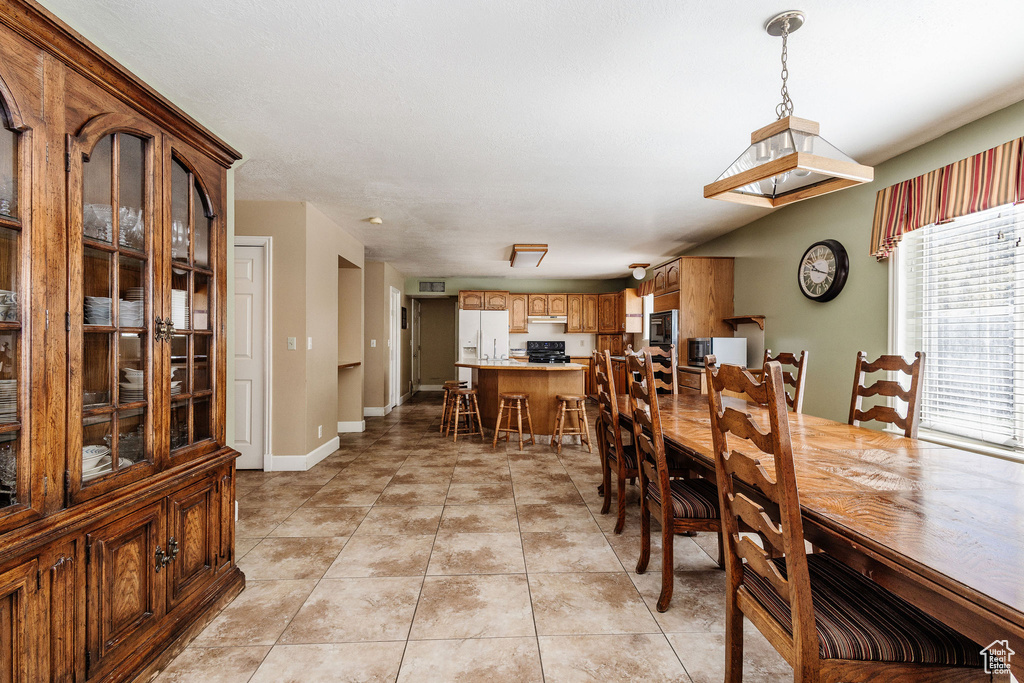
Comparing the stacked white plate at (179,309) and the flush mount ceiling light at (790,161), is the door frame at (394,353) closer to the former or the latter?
the stacked white plate at (179,309)

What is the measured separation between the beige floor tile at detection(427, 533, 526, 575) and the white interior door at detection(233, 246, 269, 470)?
8.08ft

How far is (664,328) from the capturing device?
5.55 metres

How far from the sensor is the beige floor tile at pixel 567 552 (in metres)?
2.35

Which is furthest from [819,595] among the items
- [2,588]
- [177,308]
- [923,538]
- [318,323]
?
[318,323]

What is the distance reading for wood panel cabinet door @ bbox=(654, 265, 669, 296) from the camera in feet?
19.4

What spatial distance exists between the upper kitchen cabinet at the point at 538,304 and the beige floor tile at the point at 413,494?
5.48m

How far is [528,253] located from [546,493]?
345 centimetres

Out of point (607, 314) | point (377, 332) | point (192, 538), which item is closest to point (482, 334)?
point (377, 332)

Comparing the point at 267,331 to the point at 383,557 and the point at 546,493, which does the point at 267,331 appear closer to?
the point at 383,557

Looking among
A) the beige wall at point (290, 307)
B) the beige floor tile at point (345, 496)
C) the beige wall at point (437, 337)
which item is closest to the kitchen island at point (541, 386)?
the beige wall at point (290, 307)

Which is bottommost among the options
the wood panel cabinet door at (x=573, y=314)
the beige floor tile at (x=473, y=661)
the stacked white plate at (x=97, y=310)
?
the beige floor tile at (x=473, y=661)

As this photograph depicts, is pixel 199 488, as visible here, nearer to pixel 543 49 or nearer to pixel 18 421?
pixel 18 421

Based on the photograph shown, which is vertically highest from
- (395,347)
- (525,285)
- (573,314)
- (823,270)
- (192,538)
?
(525,285)

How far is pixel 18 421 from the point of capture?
1199 mm
